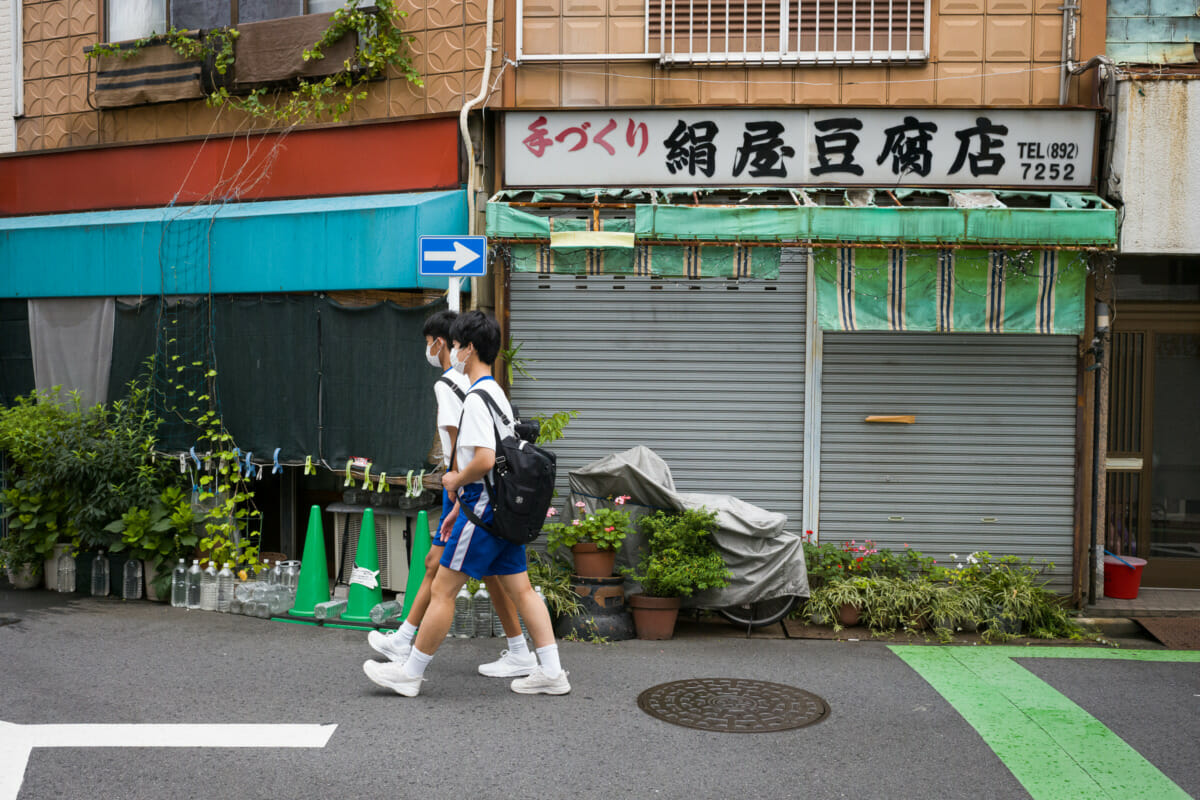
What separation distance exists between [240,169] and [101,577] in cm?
404

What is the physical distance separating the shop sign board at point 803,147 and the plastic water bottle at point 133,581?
4.77 meters

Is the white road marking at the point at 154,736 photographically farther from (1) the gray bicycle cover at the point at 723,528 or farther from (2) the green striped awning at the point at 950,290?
(2) the green striped awning at the point at 950,290

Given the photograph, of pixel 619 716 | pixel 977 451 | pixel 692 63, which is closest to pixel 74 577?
pixel 619 716

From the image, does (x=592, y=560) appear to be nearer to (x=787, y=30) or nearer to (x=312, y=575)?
(x=312, y=575)

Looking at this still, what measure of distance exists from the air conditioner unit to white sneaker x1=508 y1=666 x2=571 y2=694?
112 inches

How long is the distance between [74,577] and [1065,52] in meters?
9.98

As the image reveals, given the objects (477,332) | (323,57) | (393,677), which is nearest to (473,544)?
(393,677)

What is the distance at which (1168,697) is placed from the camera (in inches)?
257

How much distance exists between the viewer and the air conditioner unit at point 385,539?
8.94m

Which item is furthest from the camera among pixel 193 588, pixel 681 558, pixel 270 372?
pixel 270 372

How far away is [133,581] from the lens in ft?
29.5

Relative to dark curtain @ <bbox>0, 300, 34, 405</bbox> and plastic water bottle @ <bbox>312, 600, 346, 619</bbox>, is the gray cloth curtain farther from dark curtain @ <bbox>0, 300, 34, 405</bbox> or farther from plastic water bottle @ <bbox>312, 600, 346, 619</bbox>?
plastic water bottle @ <bbox>312, 600, 346, 619</bbox>

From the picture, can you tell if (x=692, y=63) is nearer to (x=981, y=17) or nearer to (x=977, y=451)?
(x=981, y=17)

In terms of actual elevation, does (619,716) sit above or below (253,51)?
below
